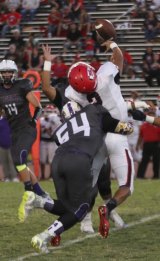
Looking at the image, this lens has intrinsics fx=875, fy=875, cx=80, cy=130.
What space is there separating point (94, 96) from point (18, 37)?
13.5m

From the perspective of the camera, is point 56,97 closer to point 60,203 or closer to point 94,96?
point 94,96

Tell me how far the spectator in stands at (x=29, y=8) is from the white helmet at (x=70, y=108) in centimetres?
1451

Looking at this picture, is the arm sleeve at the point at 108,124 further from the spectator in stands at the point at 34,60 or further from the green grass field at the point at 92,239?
the spectator in stands at the point at 34,60

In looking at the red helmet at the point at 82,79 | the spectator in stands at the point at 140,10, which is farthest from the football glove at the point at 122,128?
the spectator in stands at the point at 140,10

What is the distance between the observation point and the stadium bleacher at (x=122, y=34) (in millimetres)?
19173

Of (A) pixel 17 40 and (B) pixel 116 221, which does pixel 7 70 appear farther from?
(A) pixel 17 40

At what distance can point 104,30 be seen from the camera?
7.66 meters

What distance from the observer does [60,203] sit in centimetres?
628

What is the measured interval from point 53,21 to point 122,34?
5.47 ft

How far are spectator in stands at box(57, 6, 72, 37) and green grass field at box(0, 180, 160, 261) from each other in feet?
34.1

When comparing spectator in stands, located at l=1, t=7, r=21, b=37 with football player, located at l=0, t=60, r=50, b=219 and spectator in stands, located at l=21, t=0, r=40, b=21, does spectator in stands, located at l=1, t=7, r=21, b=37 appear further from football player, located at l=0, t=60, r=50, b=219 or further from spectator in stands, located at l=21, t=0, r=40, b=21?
football player, located at l=0, t=60, r=50, b=219

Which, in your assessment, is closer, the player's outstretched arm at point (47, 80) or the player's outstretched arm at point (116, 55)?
the player's outstretched arm at point (47, 80)

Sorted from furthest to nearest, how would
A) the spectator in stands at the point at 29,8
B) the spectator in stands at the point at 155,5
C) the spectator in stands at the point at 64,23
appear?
the spectator in stands at the point at 29,8 → the spectator in stands at the point at 64,23 → the spectator in stands at the point at 155,5

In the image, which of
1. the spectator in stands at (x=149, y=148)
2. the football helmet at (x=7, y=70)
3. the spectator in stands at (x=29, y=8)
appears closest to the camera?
the football helmet at (x=7, y=70)
